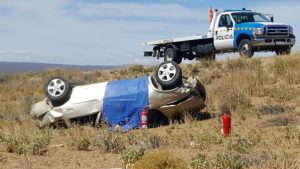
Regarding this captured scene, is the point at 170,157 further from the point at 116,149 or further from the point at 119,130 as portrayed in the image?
the point at 119,130

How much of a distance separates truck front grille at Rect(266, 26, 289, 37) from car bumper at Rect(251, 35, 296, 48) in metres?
0.17

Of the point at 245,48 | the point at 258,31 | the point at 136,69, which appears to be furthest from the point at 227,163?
the point at 136,69

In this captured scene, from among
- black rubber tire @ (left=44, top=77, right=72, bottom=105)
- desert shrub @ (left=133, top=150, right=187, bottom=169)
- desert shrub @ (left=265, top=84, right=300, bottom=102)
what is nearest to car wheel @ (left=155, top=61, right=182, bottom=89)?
black rubber tire @ (left=44, top=77, right=72, bottom=105)

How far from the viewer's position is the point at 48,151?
937cm

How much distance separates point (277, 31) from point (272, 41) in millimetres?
569

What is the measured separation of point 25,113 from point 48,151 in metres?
6.91

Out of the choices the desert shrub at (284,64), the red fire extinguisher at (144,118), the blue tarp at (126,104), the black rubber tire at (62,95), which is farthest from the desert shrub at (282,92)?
the black rubber tire at (62,95)

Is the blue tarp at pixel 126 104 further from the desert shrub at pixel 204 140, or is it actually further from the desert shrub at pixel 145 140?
the desert shrub at pixel 204 140

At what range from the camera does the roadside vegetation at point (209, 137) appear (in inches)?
285

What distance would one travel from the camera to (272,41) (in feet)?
75.6

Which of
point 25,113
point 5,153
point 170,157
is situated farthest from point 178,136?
point 25,113

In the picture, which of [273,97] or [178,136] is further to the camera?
[273,97]

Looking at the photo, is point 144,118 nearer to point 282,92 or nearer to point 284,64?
point 282,92

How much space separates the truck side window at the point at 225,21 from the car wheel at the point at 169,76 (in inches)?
467
